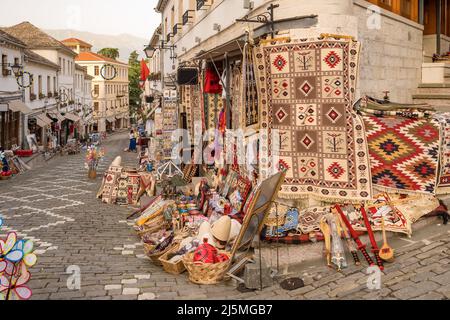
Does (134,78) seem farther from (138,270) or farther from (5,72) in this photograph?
(138,270)

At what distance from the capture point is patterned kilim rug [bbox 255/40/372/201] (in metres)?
7.03

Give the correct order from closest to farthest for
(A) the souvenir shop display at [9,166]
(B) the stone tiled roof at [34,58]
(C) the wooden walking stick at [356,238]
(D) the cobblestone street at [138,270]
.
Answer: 1. (D) the cobblestone street at [138,270]
2. (C) the wooden walking stick at [356,238]
3. (A) the souvenir shop display at [9,166]
4. (B) the stone tiled roof at [34,58]

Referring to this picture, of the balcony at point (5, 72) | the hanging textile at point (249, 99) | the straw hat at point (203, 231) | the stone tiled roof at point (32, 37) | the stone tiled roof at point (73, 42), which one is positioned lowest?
the straw hat at point (203, 231)

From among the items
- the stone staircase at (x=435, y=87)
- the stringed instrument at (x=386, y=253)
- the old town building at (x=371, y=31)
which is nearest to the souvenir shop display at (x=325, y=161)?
the stringed instrument at (x=386, y=253)

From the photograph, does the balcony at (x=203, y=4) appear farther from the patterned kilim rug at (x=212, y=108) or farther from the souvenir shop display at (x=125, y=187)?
the souvenir shop display at (x=125, y=187)

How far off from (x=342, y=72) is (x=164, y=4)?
835 inches

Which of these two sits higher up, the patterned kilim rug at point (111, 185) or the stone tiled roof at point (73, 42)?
the stone tiled roof at point (73, 42)

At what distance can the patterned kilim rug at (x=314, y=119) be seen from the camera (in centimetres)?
703

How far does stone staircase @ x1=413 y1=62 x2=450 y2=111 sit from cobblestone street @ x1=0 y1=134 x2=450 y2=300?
4155mm

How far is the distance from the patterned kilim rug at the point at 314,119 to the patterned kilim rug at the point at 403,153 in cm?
19

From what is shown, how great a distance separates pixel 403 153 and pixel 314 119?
54.5 inches

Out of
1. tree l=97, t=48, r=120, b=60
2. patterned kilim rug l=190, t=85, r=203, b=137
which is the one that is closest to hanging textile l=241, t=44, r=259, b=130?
patterned kilim rug l=190, t=85, r=203, b=137

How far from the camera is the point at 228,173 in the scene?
9859 mm

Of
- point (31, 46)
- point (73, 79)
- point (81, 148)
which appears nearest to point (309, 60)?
point (81, 148)
